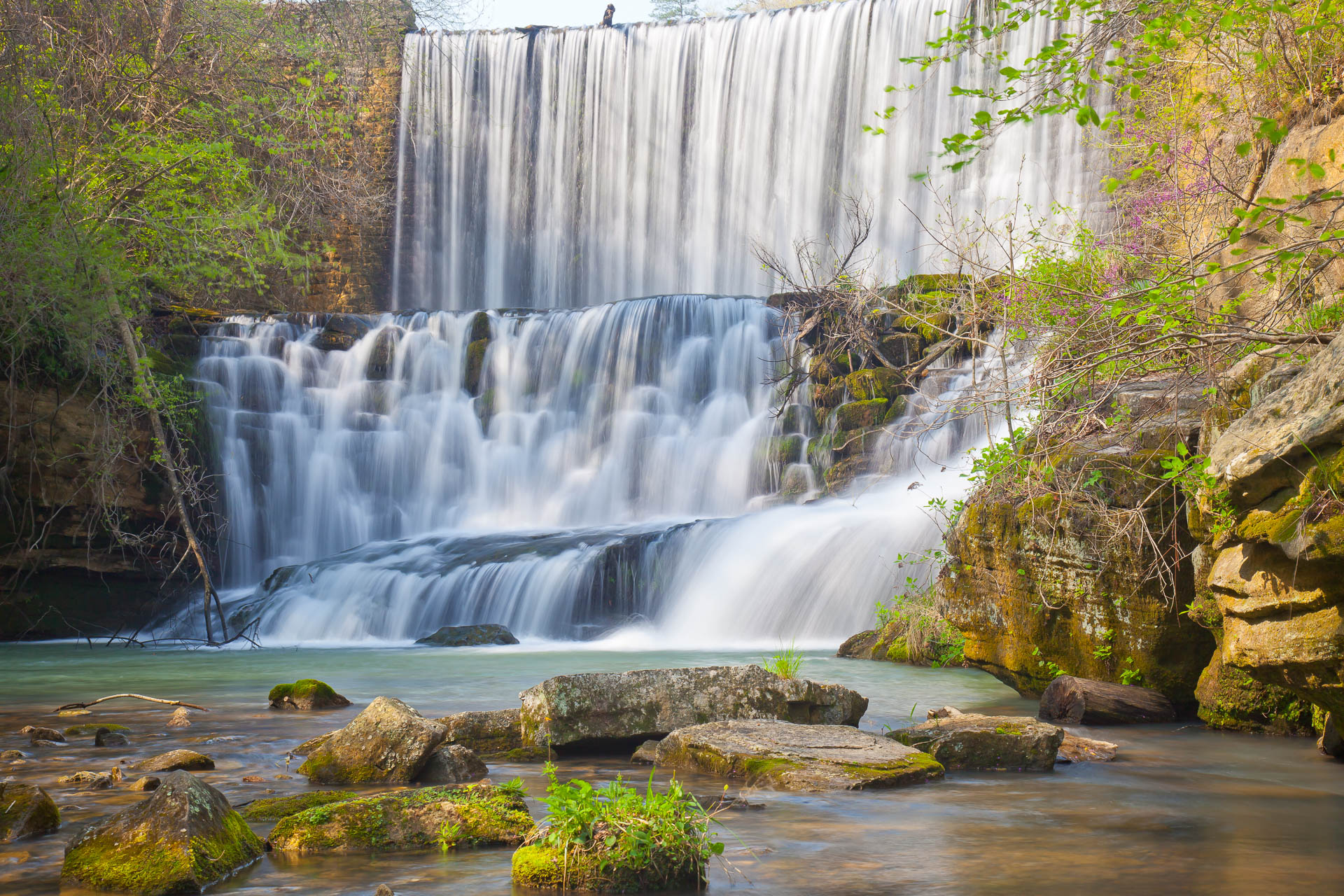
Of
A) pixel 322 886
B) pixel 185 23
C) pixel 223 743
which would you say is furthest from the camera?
pixel 185 23

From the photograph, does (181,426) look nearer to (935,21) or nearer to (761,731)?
(761,731)

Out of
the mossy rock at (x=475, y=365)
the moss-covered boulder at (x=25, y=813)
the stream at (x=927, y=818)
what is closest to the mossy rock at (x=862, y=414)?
the mossy rock at (x=475, y=365)

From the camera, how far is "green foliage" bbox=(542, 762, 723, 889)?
362cm

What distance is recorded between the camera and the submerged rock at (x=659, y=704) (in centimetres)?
598

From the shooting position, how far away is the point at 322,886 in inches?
145

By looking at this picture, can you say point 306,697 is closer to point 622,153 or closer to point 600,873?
point 600,873

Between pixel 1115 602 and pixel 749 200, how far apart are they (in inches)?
820

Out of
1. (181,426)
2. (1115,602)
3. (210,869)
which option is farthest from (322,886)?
(181,426)

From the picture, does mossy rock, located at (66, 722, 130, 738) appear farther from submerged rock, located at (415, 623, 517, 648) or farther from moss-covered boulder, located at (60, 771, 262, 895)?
submerged rock, located at (415, 623, 517, 648)

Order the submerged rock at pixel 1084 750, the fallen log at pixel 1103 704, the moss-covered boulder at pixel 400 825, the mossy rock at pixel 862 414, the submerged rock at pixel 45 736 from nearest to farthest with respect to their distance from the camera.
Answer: the moss-covered boulder at pixel 400 825, the submerged rock at pixel 1084 750, the submerged rock at pixel 45 736, the fallen log at pixel 1103 704, the mossy rock at pixel 862 414

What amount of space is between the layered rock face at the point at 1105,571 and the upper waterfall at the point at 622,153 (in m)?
18.2

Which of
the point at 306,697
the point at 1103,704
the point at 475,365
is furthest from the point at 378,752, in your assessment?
the point at 475,365

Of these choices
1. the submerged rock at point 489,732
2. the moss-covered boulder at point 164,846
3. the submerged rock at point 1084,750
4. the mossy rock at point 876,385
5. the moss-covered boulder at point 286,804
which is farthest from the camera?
the mossy rock at point 876,385

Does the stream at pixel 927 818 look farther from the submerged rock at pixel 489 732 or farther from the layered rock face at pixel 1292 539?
the layered rock face at pixel 1292 539
